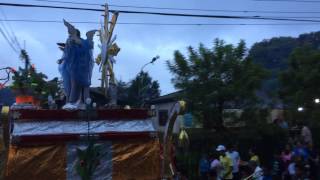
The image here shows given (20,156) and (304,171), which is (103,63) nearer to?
(20,156)

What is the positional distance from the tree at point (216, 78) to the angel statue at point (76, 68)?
1309 centimetres

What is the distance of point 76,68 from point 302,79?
19.4 metres

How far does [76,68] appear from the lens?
10367mm

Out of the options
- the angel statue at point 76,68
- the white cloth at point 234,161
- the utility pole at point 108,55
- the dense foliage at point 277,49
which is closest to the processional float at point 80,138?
the angel statue at point 76,68

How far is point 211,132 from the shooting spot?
75.5 feet

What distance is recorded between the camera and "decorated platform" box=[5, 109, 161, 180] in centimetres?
896

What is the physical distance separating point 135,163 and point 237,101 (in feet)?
48.2

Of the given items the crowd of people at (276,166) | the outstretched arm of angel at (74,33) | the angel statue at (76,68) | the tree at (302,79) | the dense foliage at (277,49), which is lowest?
the crowd of people at (276,166)

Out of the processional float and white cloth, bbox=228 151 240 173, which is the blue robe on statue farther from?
white cloth, bbox=228 151 240 173

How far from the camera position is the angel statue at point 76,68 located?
10352 millimetres

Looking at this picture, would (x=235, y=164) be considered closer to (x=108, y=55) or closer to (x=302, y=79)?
(x=108, y=55)

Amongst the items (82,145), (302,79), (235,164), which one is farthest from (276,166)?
(302,79)

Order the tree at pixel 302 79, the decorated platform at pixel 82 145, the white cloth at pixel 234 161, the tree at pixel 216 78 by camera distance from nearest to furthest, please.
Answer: the decorated platform at pixel 82 145 < the white cloth at pixel 234 161 < the tree at pixel 216 78 < the tree at pixel 302 79

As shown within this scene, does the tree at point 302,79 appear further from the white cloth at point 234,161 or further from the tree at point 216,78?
the white cloth at point 234,161
